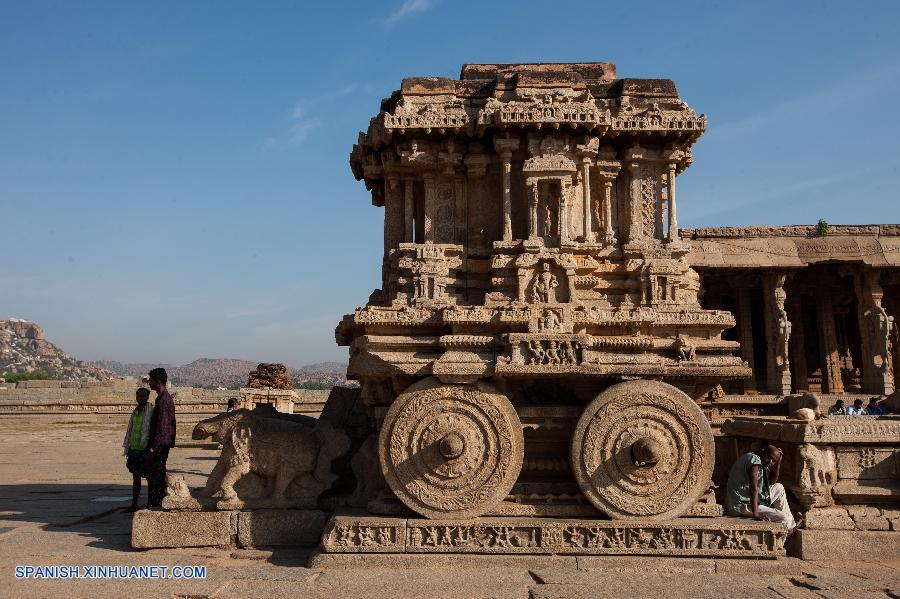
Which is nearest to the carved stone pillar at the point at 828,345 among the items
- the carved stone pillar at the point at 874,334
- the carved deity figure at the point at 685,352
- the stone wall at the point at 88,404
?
the carved stone pillar at the point at 874,334

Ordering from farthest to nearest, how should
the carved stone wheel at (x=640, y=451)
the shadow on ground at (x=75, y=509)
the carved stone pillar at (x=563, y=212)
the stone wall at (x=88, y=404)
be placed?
the stone wall at (x=88, y=404) < the carved stone pillar at (x=563, y=212) < the shadow on ground at (x=75, y=509) < the carved stone wheel at (x=640, y=451)

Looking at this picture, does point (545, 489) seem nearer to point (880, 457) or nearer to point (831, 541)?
point (831, 541)

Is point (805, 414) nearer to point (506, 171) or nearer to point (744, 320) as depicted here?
point (506, 171)

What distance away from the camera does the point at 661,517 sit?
6.05 m

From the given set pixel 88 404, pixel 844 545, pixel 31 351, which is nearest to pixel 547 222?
pixel 844 545

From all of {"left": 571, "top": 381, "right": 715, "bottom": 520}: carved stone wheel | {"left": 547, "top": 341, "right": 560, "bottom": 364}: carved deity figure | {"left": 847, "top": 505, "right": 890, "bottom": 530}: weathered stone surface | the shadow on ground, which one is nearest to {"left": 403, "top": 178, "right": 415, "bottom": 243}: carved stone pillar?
{"left": 547, "top": 341, "right": 560, "bottom": 364}: carved deity figure

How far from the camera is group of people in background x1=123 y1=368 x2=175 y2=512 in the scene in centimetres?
765

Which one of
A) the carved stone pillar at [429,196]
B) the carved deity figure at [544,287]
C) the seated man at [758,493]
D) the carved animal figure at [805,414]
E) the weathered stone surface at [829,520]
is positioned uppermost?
the carved stone pillar at [429,196]

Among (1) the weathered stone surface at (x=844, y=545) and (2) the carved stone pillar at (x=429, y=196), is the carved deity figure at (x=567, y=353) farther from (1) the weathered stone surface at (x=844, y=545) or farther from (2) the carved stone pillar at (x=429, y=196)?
(2) the carved stone pillar at (x=429, y=196)

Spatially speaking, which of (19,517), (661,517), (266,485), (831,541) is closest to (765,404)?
(831,541)

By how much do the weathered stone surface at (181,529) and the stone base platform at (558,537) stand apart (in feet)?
3.79

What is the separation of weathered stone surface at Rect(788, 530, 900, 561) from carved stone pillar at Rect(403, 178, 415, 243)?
18.5 feet

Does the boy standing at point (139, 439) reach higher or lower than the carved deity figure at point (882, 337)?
lower

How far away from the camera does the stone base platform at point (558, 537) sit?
5.91m
